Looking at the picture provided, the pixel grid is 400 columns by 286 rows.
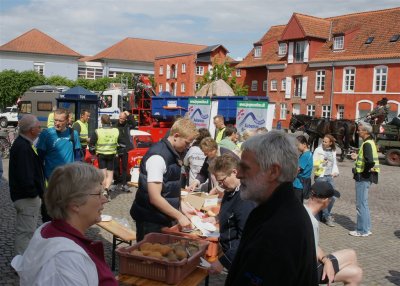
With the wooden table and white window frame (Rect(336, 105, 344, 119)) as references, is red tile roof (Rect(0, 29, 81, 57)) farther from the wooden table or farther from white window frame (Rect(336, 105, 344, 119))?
the wooden table

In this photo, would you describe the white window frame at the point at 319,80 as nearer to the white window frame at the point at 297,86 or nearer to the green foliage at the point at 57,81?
the white window frame at the point at 297,86

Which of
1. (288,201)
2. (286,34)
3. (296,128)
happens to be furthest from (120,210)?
(286,34)

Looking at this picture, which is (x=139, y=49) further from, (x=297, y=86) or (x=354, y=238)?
(x=354, y=238)

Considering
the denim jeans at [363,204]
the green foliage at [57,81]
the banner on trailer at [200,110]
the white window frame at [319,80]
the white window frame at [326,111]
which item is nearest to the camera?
the denim jeans at [363,204]

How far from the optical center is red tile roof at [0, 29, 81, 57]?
67688 millimetres

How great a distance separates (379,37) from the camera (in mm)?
37500

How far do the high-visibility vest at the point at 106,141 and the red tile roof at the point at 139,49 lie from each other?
71040mm

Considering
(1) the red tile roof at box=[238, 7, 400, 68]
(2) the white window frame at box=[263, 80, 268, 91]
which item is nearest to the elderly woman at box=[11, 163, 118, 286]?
(1) the red tile roof at box=[238, 7, 400, 68]

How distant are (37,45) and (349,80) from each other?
1978 inches

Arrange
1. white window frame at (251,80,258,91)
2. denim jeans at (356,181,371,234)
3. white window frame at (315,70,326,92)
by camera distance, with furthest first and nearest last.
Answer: white window frame at (251,80,258,91), white window frame at (315,70,326,92), denim jeans at (356,181,371,234)

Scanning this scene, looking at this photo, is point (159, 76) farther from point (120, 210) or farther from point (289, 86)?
point (120, 210)

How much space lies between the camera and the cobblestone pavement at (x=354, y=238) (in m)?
6.19

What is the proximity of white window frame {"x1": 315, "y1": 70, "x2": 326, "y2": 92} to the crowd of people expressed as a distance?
33820mm

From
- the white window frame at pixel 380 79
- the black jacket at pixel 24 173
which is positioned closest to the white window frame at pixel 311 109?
the white window frame at pixel 380 79
